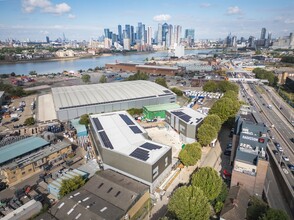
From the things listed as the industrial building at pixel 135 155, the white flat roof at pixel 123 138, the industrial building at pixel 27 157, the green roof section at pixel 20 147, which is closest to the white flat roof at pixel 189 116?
the white flat roof at pixel 123 138

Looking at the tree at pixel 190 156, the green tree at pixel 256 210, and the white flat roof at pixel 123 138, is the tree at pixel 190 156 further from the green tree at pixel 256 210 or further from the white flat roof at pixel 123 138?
the green tree at pixel 256 210

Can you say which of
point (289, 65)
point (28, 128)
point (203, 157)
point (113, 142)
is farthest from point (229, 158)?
point (289, 65)

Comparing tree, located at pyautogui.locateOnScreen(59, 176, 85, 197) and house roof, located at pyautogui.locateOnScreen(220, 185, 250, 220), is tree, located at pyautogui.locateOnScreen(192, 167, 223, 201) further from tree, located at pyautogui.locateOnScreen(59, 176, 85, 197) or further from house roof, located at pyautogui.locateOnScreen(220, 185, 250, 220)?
tree, located at pyautogui.locateOnScreen(59, 176, 85, 197)

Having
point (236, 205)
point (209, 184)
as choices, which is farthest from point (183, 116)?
point (236, 205)

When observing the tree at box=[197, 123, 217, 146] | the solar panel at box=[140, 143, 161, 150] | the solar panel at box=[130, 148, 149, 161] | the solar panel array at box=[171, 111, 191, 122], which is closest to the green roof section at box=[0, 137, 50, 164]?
the solar panel at box=[130, 148, 149, 161]

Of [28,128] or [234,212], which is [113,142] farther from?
[28,128]

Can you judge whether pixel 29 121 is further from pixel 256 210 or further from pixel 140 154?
pixel 256 210
